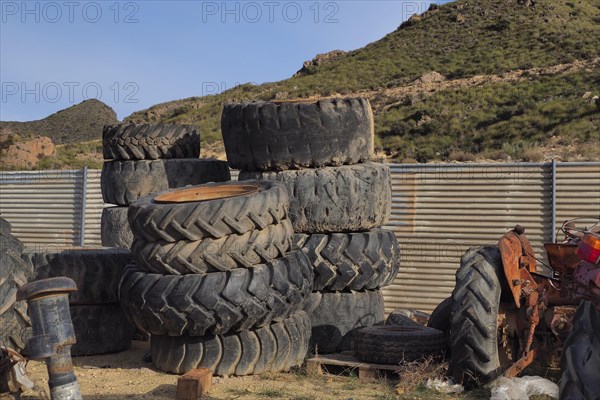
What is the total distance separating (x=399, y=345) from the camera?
6.56 meters

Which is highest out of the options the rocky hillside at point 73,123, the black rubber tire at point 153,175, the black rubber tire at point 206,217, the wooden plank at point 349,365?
the rocky hillside at point 73,123

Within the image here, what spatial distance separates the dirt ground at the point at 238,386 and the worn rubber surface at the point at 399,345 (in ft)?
0.63

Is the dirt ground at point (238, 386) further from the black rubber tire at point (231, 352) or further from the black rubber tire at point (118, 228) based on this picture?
the black rubber tire at point (118, 228)

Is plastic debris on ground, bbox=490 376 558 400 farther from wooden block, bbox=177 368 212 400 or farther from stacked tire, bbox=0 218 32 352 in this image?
stacked tire, bbox=0 218 32 352

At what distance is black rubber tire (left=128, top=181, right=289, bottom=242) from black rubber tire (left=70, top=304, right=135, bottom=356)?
1.38 metres

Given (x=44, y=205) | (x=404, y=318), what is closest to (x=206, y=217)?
(x=404, y=318)

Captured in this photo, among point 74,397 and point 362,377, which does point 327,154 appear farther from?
point 74,397

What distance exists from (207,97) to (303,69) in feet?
24.7

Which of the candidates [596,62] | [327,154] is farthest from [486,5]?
[327,154]

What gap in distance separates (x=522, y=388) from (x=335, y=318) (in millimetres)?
2514

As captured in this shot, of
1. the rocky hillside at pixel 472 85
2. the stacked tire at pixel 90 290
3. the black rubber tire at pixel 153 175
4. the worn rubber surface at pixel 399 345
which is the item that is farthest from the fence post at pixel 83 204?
the rocky hillside at pixel 472 85

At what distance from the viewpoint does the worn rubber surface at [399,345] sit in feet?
21.4

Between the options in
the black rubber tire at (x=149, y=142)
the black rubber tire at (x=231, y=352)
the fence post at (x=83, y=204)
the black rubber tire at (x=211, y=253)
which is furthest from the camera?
the fence post at (x=83, y=204)

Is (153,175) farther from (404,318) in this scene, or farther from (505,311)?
(505,311)
